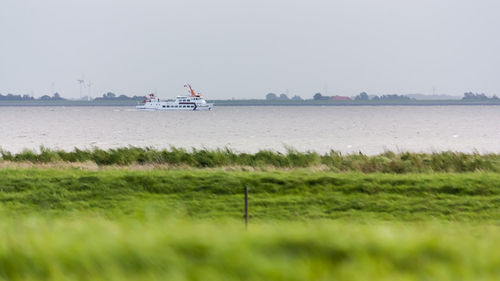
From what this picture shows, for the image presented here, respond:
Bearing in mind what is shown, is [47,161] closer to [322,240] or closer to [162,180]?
[162,180]

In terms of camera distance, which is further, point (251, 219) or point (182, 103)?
point (182, 103)

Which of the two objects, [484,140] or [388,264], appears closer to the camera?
[388,264]

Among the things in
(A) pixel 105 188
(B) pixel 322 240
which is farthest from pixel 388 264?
(A) pixel 105 188

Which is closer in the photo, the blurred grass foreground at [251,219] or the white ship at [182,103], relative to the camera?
the blurred grass foreground at [251,219]

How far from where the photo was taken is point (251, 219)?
13.5m

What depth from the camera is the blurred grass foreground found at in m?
4.05

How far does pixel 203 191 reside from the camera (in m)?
16.4

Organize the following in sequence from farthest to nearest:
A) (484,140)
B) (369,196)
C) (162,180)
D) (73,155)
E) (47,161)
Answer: (484,140) → (73,155) → (47,161) → (162,180) → (369,196)

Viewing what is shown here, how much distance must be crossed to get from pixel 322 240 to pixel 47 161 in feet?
76.2

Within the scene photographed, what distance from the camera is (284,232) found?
4637 mm

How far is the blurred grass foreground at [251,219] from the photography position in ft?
13.3

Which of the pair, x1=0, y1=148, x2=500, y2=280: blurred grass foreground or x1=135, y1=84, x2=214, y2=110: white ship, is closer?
x1=0, y1=148, x2=500, y2=280: blurred grass foreground

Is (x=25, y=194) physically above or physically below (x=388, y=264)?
below

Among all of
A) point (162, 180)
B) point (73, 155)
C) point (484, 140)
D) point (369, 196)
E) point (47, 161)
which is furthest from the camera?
point (484, 140)
